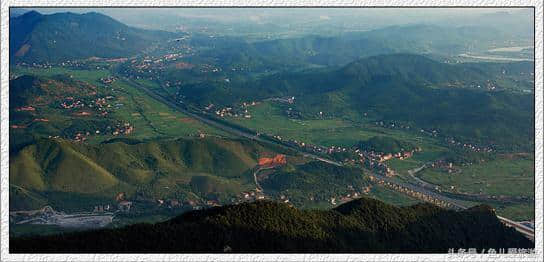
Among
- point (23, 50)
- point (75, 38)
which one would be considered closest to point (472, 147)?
point (23, 50)

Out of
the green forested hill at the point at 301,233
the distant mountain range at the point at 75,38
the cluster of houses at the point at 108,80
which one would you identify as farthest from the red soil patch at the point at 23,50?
the green forested hill at the point at 301,233

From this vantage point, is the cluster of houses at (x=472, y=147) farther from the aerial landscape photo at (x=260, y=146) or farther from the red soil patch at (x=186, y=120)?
the red soil patch at (x=186, y=120)

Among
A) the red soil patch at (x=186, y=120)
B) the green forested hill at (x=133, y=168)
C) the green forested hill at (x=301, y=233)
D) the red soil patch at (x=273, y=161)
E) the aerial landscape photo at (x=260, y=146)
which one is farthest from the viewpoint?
the red soil patch at (x=186, y=120)

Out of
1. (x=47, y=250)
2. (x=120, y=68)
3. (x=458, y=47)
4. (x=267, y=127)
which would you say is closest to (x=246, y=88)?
(x=267, y=127)

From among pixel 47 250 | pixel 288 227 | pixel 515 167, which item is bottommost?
pixel 515 167

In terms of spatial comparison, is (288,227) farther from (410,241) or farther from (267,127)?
(267,127)

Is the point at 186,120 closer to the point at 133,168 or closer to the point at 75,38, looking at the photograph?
the point at 133,168

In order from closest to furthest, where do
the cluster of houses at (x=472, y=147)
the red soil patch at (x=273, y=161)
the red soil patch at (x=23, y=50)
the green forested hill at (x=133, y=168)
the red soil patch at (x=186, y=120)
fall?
1. the green forested hill at (x=133, y=168)
2. the red soil patch at (x=273, y=161)
3. the cluster of houses at (x=472, y=147)
4. the red soil patch at (x=186, y=120)
5. the red soil patch at (x=23, y=50)

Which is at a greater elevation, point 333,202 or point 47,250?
point 47,250
